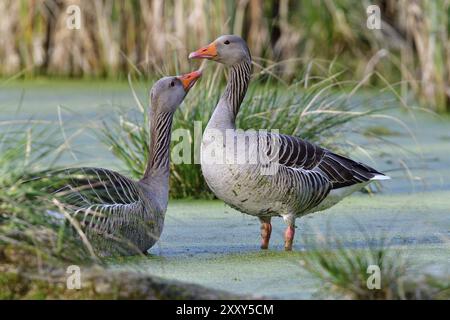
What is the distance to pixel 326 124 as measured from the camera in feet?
24.3

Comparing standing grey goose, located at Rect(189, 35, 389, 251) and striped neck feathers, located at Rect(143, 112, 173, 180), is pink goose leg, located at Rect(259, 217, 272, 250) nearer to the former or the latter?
standing grey goose, located at Rect(189, 35, 389, 251)

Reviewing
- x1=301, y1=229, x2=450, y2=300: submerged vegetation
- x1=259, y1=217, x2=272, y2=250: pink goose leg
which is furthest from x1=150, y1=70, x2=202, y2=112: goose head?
x1=301, y1=229, x2=450, y2=300: submerged vegetation

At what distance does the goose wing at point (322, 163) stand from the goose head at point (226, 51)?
1.89 ft

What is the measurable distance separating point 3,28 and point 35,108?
1584 mm

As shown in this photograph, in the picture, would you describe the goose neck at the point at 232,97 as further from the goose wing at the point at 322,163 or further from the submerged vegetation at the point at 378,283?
the submerged vegetation at the point at 378,283

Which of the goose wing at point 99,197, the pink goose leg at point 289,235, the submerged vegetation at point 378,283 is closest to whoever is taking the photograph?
the submerged vegetation at point 378,283

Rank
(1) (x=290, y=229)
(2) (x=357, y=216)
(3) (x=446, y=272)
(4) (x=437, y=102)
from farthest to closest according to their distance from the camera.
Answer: (4) (x=437, y=102) < (2) (x=357, y=216) < (1) (x=290, y=229) < (3) (x=446, y=272)

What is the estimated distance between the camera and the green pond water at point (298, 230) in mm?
5117

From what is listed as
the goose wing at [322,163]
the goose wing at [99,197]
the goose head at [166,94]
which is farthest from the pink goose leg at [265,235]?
the goose head at [166,94]

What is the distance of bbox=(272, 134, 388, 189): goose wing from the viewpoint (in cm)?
593

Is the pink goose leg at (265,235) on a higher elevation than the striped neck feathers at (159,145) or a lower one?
lower
